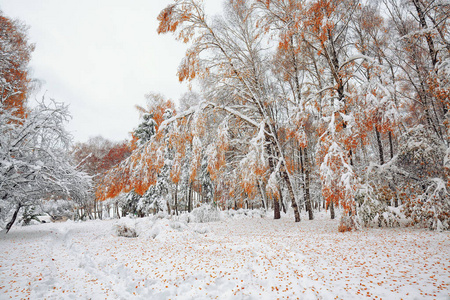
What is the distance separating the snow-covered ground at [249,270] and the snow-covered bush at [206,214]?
6.98 metres

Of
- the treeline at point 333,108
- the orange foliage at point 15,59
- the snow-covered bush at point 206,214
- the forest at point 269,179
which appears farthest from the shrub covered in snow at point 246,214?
the orange foliage at point 15,59

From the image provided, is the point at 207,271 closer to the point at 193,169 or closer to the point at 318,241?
the point at 318,241

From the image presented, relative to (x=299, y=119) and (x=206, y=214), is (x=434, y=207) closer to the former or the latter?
(x=299, y=119)

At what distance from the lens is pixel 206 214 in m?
13.4

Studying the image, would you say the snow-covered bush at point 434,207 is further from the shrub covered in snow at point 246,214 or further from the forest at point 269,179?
the shrub covered in snow at point 246,214

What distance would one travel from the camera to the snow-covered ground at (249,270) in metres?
3.35

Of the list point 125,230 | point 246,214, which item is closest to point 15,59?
point 125,230

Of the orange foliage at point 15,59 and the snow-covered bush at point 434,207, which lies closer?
the snow-covered bush at point 434,207

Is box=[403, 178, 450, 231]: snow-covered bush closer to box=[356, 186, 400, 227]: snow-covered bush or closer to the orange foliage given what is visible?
box=[356, 186, 400, 227]: snow-covered bush

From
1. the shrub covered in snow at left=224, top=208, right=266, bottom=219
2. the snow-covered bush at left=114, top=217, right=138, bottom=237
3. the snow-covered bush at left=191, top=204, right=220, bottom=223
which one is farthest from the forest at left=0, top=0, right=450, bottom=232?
the snow-covered bush at left=191, top=204, right=220, bottom=223

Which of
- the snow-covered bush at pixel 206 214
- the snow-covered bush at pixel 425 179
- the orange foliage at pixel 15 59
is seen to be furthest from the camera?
the snow-covered bush at pixel 206 214

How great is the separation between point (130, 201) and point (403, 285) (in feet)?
60.9

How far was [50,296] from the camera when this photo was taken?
3.52 meters

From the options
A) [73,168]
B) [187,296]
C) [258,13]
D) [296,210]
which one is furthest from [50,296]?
[258,13]
